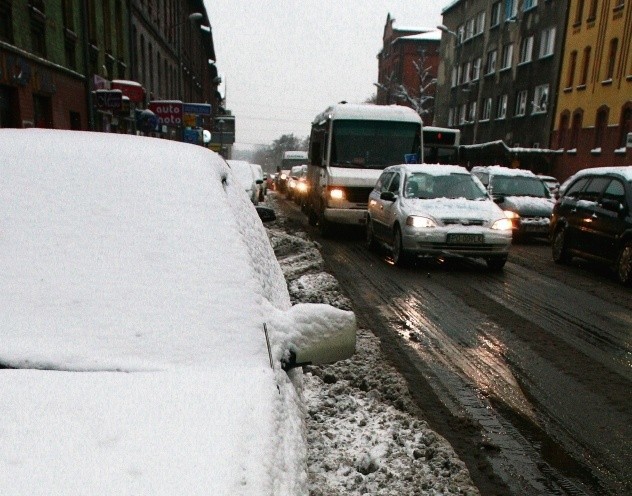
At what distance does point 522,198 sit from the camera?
44.3 feet

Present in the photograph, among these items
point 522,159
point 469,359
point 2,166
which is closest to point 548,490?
point 469,359

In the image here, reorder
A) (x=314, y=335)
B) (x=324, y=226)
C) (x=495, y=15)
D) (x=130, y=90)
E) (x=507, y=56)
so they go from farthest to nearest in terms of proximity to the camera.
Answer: (x=495, y=15), (x=507, y=56), (x=130, y=90), (x=324, y=226), (x=314, y=335)

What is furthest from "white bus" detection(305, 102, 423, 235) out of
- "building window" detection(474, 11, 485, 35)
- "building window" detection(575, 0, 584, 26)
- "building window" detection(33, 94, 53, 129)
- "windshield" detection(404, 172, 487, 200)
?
"building window" detection(474, 11, 485, 35)

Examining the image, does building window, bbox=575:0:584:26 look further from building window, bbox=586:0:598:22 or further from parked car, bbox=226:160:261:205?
parked car, bbox=226:160:261:205

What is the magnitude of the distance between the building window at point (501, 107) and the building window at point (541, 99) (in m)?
3.40

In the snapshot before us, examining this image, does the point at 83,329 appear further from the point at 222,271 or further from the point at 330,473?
the point at 330,473

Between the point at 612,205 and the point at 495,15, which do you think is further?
→ the point at 495,15

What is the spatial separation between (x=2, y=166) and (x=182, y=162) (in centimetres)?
77

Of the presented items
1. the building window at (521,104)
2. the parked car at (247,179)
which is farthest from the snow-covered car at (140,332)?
the building window at (521,104)

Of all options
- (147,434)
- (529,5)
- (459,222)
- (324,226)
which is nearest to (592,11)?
(529,5)

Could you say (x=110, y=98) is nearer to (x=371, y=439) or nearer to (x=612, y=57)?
(x=371, y=439)

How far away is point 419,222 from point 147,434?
7.61m

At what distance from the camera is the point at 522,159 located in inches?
1156

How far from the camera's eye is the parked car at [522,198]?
13.0m
